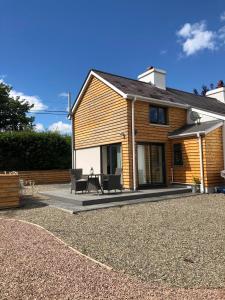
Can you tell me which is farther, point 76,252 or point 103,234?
point 103,234

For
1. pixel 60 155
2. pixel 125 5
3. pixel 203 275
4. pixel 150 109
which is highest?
pixel 125 5

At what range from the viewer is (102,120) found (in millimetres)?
14906

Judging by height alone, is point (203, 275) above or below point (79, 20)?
below

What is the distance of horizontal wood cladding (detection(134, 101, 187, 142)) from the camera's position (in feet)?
43.5

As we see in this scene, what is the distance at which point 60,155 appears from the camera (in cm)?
2070

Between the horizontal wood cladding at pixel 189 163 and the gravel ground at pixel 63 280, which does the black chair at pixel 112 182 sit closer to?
the horizontal wood cladding at pixel 189 163

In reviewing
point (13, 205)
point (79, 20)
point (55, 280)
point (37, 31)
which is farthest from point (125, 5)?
point (55, 280)

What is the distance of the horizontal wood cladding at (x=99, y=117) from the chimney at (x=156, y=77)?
3.45m

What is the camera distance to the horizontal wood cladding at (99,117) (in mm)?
13555

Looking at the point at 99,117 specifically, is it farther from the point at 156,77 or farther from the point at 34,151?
the point at 34,151

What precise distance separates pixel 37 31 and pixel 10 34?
1469 millimetres

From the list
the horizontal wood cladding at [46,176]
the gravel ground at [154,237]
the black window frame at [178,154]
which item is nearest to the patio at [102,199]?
the gravel ground at [154,237]

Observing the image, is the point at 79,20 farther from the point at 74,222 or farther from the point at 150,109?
the point at 74,222

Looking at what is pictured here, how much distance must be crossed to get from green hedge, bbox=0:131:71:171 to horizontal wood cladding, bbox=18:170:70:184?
1.42 feet
